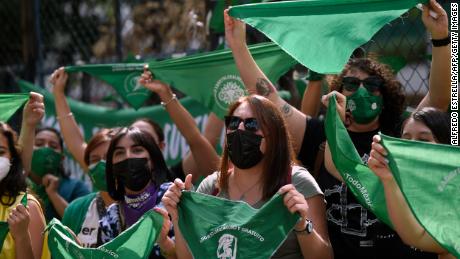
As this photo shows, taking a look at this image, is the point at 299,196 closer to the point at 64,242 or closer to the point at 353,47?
the point at 353,47

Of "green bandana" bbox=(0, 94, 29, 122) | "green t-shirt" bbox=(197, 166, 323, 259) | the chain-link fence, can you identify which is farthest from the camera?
the chain-link fence

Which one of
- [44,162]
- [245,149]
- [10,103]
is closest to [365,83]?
[245,149]

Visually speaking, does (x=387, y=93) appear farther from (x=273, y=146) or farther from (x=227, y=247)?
(x=227, y=247)

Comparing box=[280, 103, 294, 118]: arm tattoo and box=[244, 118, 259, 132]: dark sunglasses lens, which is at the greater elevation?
box=[244, 118, 259, 132]: dark sunglasses lens

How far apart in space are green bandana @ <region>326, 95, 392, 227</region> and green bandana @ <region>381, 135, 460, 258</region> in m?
0.35

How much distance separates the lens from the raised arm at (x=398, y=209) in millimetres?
3730

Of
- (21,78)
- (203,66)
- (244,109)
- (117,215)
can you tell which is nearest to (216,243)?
(244,109)

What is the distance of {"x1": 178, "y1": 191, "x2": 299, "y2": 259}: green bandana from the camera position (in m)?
3.99

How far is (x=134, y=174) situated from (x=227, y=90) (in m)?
0.97

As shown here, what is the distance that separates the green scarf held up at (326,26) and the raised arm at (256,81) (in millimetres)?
290

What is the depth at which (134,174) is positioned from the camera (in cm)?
496

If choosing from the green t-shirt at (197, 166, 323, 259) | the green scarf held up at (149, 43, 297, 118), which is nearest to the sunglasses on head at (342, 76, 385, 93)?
the green t-shirt at (197, 166, 323, 259)

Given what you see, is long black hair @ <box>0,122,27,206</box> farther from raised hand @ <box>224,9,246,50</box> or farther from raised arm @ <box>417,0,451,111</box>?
raised arm @ <box>417,0,451,111</box>

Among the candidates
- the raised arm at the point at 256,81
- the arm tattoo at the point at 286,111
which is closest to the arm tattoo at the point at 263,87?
the raised arm at the point at 256,81
